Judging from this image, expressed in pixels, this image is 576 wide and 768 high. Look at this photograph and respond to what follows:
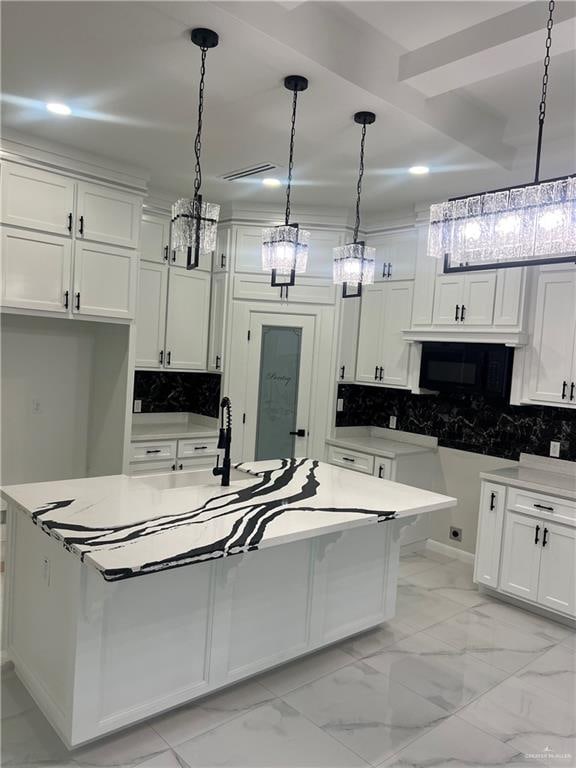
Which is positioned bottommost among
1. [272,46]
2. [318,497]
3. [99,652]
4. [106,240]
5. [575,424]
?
[99,652]

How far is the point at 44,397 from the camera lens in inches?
171

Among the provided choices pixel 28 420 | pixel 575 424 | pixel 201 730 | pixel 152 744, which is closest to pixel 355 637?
pixel 201 730

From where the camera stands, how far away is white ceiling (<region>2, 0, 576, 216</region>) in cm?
231

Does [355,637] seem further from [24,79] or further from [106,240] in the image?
[24,79]

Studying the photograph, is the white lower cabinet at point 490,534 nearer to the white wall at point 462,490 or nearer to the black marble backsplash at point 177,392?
the white wall at point 462,490

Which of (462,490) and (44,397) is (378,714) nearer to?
(462,490)

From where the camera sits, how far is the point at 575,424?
399 centimetres

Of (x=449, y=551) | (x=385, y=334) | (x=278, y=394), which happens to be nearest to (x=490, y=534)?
(x=449, y=551)

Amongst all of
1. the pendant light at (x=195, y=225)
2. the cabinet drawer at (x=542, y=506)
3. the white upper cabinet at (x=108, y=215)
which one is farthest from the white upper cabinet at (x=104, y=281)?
the cabinet drawer at (x=542, y=506)

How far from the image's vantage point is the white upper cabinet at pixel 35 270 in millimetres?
3555

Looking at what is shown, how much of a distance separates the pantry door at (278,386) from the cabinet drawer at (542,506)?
1.83 m

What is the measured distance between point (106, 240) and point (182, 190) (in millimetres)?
980

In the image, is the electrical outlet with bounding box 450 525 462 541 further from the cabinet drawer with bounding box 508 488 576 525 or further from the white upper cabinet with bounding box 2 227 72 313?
the white upper cabinet with bounding box 2 227 72 313

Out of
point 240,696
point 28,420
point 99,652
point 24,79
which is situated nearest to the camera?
point 99,652
